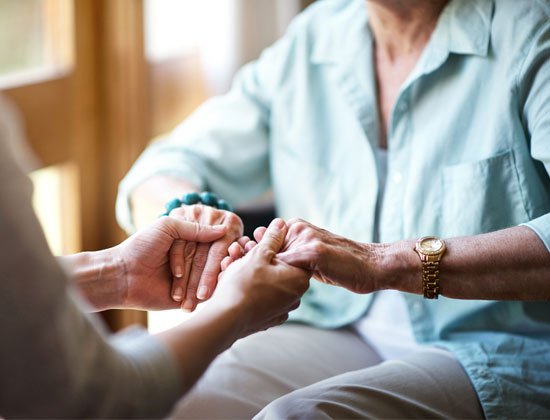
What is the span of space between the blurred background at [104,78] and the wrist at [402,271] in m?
1.21

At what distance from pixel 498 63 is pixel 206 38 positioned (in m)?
1.46

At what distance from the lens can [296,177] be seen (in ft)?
6.24

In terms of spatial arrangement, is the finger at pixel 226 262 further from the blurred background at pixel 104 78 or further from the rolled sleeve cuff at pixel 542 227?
the blurred background at pixel 104 78

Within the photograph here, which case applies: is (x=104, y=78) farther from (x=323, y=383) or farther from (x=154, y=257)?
(x=323, y=383)

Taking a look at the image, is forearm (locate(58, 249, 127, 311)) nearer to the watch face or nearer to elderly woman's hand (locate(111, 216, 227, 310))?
elderly woman's hand (locate(111, 216, 227, 310))

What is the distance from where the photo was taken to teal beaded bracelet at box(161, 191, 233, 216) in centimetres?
175

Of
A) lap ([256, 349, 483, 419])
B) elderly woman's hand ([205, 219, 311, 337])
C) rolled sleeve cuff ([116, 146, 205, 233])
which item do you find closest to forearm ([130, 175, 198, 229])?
rolled sleeve cuff ([116, 146, 205, 233])

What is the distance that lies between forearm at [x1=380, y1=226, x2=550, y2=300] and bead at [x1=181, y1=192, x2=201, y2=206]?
446 mm

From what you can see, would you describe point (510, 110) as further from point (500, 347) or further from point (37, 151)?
point (37, 151)

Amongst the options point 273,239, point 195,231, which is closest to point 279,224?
point 273,239

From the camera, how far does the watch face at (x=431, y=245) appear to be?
58.2 inches

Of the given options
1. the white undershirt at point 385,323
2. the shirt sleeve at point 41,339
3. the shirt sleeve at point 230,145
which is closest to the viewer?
the shirt sleeve at point 41,339

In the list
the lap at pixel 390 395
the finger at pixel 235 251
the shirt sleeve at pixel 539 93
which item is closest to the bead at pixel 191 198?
the finger at pixel 235 251

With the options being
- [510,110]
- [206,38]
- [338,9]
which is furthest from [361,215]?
[206,38]
